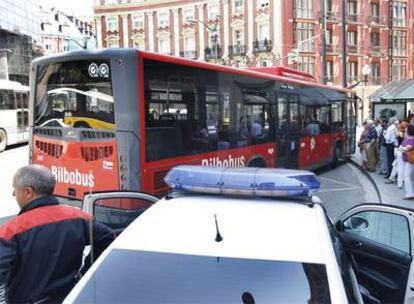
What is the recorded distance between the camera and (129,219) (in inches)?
189

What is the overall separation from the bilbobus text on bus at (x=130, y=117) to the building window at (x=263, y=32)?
159 ft

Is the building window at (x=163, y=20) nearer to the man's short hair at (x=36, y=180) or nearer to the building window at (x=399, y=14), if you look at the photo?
the building window at (x=399, y=14)

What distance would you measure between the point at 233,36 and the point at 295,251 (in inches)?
2340

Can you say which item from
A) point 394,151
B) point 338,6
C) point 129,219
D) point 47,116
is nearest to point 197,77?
point 47,116

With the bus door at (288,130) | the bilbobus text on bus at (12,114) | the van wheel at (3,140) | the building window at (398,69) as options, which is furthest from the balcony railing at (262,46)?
the bus door at (288,130)

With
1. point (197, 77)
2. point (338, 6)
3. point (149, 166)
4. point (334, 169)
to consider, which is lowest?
point (334, 169)

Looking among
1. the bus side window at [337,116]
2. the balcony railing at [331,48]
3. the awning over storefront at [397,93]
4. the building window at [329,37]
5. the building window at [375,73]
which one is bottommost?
the bus side window at [337,116]

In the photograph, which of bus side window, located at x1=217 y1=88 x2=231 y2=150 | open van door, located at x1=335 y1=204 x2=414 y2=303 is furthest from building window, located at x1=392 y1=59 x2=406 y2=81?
open van door, located at x1=335 y1=204 x2=414 y2=303

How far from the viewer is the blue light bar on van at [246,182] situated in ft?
10.2

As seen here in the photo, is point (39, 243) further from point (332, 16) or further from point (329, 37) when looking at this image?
point (332, 16)

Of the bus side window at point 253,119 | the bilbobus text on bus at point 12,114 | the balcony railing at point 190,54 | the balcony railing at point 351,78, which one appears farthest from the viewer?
the balcony railing at point 190,54

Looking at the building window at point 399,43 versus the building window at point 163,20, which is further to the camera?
the building window at point 163,20

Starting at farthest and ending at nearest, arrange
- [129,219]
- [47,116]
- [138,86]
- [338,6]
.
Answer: [338,6], [47,116], [138,86], [129,219]

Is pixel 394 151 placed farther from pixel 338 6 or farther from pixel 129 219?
pixel 338 6
